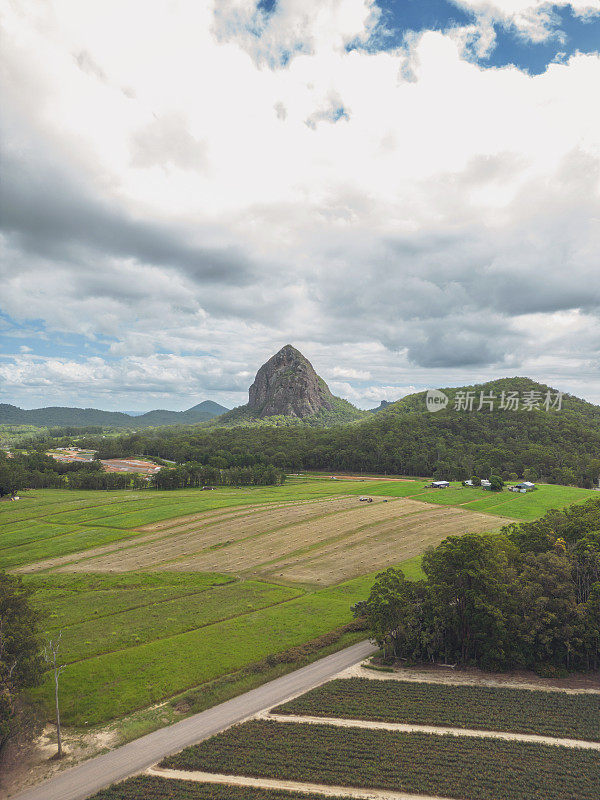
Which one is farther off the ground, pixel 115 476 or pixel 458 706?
pixel 115 476

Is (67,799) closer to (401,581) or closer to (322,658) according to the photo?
(322,658)

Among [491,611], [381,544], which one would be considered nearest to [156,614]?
[491,611]

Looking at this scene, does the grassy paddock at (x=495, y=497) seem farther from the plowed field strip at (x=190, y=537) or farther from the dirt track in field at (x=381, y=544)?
the plowed field strip at (x=190, y=537)

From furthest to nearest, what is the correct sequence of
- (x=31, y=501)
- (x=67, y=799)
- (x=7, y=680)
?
1. (x=31, y=501)
2. (x=7, y=680)
3. (x=67, y=799)

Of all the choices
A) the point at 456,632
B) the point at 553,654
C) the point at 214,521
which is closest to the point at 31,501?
the point at 214,521

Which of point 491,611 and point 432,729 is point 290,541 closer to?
point 491,611

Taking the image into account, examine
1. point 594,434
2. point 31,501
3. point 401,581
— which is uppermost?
point 594,434
